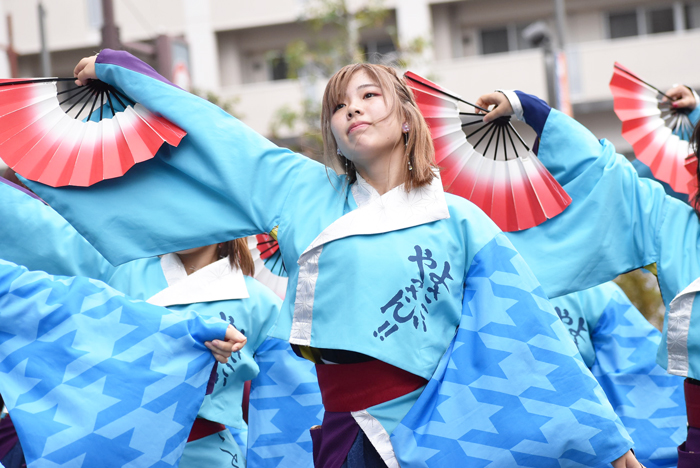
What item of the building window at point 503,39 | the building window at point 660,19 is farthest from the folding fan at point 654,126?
the building window at point 660,19

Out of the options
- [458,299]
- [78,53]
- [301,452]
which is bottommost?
[301,452]

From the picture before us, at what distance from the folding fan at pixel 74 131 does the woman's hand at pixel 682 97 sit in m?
1.95

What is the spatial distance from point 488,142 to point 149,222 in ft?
3.74

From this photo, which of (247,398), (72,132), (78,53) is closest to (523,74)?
(78,53)

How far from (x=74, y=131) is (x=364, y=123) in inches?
35.1

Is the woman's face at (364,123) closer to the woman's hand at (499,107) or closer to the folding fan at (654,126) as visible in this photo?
the woman's hand at (499,107)

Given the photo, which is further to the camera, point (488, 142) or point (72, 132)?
point (488, 142)

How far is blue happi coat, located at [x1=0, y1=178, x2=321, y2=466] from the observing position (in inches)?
99.8

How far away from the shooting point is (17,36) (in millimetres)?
13312

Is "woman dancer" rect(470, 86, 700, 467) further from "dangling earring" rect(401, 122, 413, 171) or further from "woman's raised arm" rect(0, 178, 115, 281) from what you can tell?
"woman's raised arm" rect(0, 178, 115, 281)

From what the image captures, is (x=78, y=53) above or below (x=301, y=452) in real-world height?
above

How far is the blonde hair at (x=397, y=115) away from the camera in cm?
203

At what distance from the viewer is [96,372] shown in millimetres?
2162

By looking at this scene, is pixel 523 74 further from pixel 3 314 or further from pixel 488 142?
pixel 3 314
